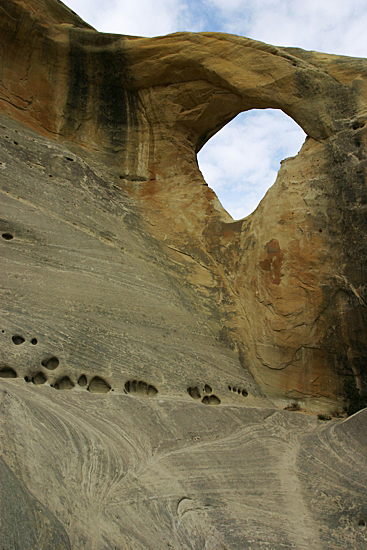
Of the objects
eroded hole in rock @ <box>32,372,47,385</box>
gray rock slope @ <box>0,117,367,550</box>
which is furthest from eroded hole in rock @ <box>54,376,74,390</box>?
eroded hole in rock @ <box>32,372,47,385</box>

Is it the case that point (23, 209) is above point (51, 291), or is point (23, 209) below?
above

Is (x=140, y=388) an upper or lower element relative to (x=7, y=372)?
lower

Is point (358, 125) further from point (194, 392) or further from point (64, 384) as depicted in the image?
point (64, 384)

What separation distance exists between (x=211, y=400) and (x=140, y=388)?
115 centimetres

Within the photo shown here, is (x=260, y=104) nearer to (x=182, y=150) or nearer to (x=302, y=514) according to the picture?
(x=182, y=150)

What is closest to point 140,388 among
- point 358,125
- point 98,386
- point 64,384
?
point 98,386

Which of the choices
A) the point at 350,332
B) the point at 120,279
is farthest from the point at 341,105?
the point at 120,279

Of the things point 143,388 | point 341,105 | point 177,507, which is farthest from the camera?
point 341,105

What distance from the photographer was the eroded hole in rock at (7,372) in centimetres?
487

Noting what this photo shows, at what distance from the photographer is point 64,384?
5172mm

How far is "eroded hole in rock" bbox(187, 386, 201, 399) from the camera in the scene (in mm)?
6090

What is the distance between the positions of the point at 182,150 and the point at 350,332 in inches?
212

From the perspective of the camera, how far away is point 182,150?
968cm

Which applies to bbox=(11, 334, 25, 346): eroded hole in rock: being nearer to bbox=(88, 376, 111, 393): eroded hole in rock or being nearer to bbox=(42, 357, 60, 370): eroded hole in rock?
bbox=(42, 357, 60, 370): eroded hole in rock
